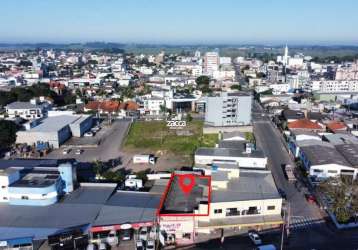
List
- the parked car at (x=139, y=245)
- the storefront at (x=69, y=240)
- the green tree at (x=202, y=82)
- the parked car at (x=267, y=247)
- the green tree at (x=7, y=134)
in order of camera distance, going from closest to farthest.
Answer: the storefront at (x=69, y=240)
the parked car at (x=267, y=247)
the parked car at (x=139, y=245)
the green tree at (x=7, y=134)
the green tree at (x=202, y=82)

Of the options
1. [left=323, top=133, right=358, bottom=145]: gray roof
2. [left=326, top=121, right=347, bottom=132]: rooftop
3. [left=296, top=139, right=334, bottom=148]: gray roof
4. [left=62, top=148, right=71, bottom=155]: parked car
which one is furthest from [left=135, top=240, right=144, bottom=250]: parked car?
[left=326, top=121, right=347, bottom=132]: rooftop

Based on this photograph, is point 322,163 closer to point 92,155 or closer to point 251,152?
point 251,152

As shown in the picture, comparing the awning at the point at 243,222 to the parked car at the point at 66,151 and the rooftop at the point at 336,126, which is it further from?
the rooftop at the point at 336,126

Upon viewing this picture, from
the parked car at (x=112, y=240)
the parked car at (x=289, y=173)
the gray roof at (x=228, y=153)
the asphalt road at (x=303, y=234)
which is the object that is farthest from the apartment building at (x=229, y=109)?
the parked car at (x=112, y=240)

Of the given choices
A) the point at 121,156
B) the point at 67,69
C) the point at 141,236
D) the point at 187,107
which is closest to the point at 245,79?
the point at 187,107

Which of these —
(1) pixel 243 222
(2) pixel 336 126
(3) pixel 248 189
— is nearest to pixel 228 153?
(3) pixel 248 189

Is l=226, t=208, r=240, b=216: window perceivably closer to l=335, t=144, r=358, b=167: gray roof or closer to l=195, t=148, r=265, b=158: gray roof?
l=195, t=148, r=265, b=158: gray roof

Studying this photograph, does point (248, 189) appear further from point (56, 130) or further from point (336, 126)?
point (336, 126)

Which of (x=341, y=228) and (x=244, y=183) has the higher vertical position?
(x=244, y=183)
